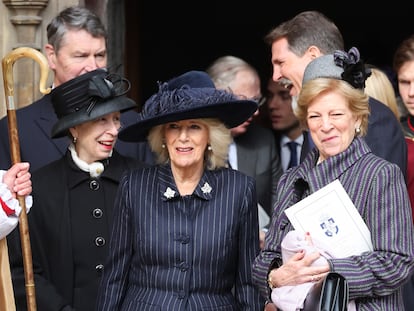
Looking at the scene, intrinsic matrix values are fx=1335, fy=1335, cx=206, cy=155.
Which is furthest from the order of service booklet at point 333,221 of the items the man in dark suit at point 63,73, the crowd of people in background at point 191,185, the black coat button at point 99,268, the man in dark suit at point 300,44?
the man in dark suit at point 63,73

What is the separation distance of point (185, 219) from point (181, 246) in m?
0.11

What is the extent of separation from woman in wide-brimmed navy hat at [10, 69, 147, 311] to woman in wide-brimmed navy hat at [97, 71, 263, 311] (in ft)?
1.10

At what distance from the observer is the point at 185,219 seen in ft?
16.7

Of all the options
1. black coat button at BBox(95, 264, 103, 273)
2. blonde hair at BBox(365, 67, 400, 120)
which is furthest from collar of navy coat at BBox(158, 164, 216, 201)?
blonde hair at BBox(365, 67, 400, 120)

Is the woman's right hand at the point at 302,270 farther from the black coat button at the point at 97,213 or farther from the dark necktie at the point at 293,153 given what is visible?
the dark necktie at the point at 293,153

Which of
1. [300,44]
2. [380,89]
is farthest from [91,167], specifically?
[380,89]

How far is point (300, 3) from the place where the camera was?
35.8ft

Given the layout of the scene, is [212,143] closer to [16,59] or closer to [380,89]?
[16,59]

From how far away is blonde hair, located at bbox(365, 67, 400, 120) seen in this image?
6008 mm

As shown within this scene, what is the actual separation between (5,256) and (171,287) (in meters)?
0.68

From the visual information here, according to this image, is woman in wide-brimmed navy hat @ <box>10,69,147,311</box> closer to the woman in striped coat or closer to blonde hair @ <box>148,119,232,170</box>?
blonde hair @ <box>148,119,232,170</box>

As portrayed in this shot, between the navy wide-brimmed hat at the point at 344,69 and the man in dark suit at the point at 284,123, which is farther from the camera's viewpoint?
the man in dark suit at the point at 284,123

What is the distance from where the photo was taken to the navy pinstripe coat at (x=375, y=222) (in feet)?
15.0

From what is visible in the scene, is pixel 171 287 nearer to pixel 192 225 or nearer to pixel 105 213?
pixel 192 225
